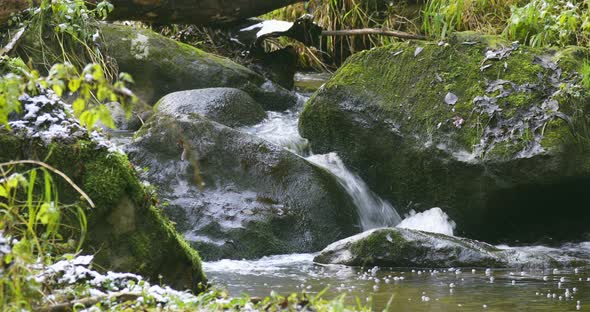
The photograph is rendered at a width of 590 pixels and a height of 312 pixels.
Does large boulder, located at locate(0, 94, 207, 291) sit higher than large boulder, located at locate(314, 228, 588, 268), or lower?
higher

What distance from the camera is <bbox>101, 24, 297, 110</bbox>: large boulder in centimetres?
923

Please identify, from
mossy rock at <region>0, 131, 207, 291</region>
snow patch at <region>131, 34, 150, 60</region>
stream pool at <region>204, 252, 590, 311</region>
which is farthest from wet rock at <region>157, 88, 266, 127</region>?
mossy rock at <region>0, 131, 207, 291</region>

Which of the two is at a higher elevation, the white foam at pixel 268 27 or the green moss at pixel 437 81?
the white foam at pixel 268 27

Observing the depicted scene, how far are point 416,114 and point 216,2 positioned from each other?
8.94 feet

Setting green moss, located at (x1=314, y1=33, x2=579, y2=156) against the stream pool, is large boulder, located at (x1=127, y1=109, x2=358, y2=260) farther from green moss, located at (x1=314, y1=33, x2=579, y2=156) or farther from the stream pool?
green moss, located at (x1=314, y1=33, x2=579, y2=156)

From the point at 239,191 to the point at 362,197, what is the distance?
123cm

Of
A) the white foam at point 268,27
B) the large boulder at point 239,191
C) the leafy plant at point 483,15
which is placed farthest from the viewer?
the leafy plant at point 483,15

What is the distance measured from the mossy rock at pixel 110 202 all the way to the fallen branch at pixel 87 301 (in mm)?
498

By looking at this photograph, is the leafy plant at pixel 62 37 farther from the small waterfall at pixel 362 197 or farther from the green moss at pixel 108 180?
the green moss at pixel 108 180

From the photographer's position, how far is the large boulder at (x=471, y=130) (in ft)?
22.6

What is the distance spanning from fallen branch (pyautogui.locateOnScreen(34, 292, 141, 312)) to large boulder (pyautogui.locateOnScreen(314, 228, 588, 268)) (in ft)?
9.94

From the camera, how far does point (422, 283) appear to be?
5539mm

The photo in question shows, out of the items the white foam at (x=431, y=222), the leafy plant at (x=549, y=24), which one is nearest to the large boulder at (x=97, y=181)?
the white foam at (x=431, y=222)

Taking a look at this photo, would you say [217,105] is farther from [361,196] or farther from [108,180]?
[108,180]
